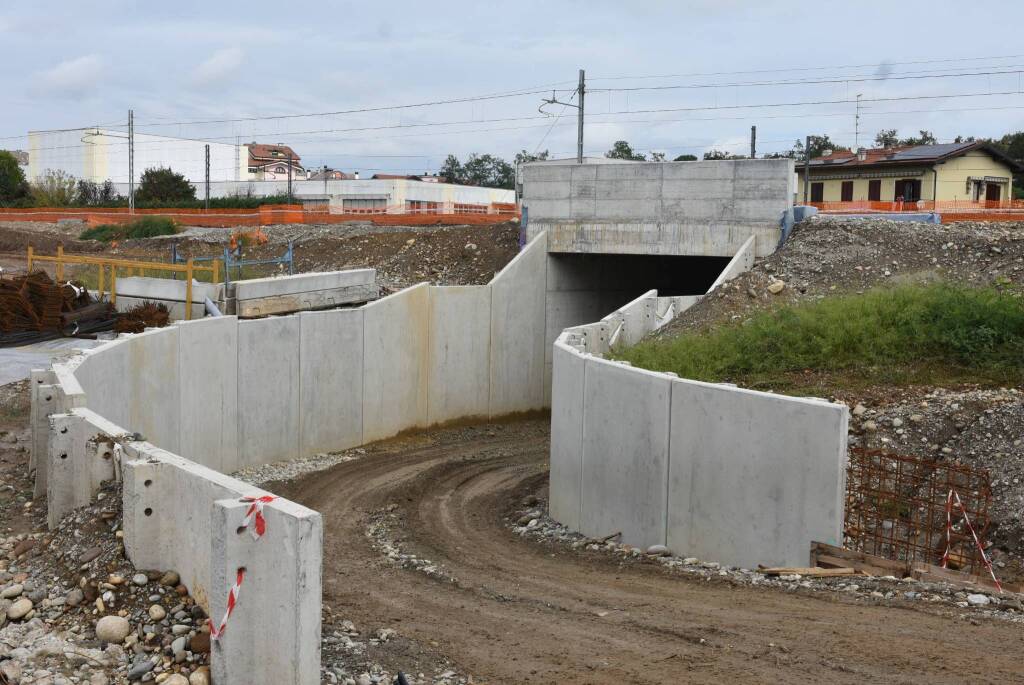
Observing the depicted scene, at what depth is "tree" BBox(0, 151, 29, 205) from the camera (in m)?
79.7

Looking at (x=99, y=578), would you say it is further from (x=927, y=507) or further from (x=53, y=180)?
(x=53, y=180)

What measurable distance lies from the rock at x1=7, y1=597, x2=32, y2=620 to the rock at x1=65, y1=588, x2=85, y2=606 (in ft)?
1.17

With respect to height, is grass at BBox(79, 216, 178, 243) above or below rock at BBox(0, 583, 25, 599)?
above

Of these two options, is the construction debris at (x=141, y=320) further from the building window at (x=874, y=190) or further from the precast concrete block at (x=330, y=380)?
the building window at (x=874, y=190)

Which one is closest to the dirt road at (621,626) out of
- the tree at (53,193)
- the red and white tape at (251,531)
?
the red and white tape at (251,531)

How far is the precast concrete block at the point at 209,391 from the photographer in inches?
696

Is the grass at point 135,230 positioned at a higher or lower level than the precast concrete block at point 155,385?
higher

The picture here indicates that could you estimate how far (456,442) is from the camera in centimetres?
2452

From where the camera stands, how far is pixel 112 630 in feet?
24.1

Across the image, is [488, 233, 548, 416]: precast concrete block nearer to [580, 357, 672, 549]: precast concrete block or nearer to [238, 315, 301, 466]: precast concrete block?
[238, 315, 301, 466]: precast concrete block

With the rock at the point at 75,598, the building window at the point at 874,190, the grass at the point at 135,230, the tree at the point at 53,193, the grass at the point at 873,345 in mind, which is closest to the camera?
the rock at the point at 75,598

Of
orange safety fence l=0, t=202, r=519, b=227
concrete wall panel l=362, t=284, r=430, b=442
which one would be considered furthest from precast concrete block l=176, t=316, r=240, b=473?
orange safety fence l=0, t=202, r=519, b=227

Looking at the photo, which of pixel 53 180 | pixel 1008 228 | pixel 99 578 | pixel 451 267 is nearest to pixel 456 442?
pixel 451 267

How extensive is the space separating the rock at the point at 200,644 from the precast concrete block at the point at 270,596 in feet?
0.92
